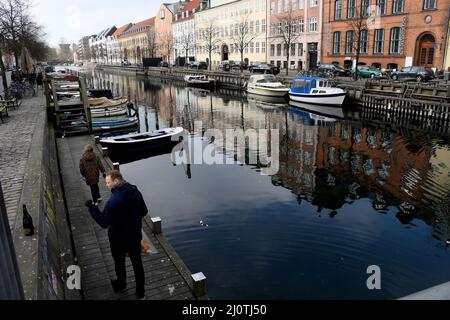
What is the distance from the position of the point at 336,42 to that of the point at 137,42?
90221 mm

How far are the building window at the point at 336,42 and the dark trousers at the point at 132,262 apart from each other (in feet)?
179

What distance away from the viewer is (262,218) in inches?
513

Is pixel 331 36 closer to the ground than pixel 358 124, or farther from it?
farther from it

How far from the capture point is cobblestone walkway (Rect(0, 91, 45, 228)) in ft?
28.3

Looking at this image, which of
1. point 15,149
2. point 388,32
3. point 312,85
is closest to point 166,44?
point 388,32

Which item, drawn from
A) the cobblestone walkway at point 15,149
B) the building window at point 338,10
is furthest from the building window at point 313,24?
the cobblestone walkway at point 15,149

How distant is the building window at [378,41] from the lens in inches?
1933

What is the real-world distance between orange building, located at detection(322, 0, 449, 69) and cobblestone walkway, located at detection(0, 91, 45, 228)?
114 feet

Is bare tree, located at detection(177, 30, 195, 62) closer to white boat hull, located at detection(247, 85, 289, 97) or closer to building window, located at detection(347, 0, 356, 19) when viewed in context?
building window, located at detection(347, 0, 356, 19)

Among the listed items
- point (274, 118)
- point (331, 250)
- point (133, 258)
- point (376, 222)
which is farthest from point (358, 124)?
point (133, 258)

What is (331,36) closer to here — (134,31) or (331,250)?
(331,250)

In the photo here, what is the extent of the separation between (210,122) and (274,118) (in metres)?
5.67
